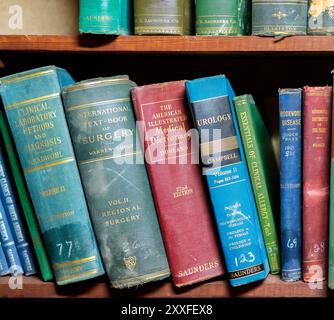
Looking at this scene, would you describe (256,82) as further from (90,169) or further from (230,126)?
(90,169)

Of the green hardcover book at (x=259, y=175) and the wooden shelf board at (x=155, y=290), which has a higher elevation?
the green hardcover book at (x=259, y=175)

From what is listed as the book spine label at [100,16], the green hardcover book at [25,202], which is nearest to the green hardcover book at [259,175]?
the book spine label at [100,16]

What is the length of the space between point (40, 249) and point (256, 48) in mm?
438

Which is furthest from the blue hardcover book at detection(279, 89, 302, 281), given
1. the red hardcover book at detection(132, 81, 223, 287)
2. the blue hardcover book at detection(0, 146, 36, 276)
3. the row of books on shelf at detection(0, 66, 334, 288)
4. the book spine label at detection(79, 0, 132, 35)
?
the blue hardcover book at detection(0, 146, 36, 276)

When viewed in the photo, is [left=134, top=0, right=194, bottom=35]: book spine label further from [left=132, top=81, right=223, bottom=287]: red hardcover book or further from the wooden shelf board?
the wooden shelf board

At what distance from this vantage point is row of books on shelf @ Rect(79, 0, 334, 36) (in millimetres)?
764

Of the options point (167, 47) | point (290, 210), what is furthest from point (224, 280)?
point (167, 47)

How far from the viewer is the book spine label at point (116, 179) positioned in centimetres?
75

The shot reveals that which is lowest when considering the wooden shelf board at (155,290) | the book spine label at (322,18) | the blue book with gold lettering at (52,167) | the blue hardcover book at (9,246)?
the wooden shelf board at (155,290)

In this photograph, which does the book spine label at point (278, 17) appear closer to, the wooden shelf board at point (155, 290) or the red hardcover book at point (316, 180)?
the red hardcover book at point (316, 180)

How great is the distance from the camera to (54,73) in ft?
2.48

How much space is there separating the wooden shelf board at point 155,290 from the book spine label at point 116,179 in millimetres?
39

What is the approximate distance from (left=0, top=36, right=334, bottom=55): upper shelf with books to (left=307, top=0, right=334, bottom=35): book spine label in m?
0.02

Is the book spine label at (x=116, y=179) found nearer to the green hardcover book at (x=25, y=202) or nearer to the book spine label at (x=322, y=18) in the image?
the green hardcover book at (x=25, y=202)
